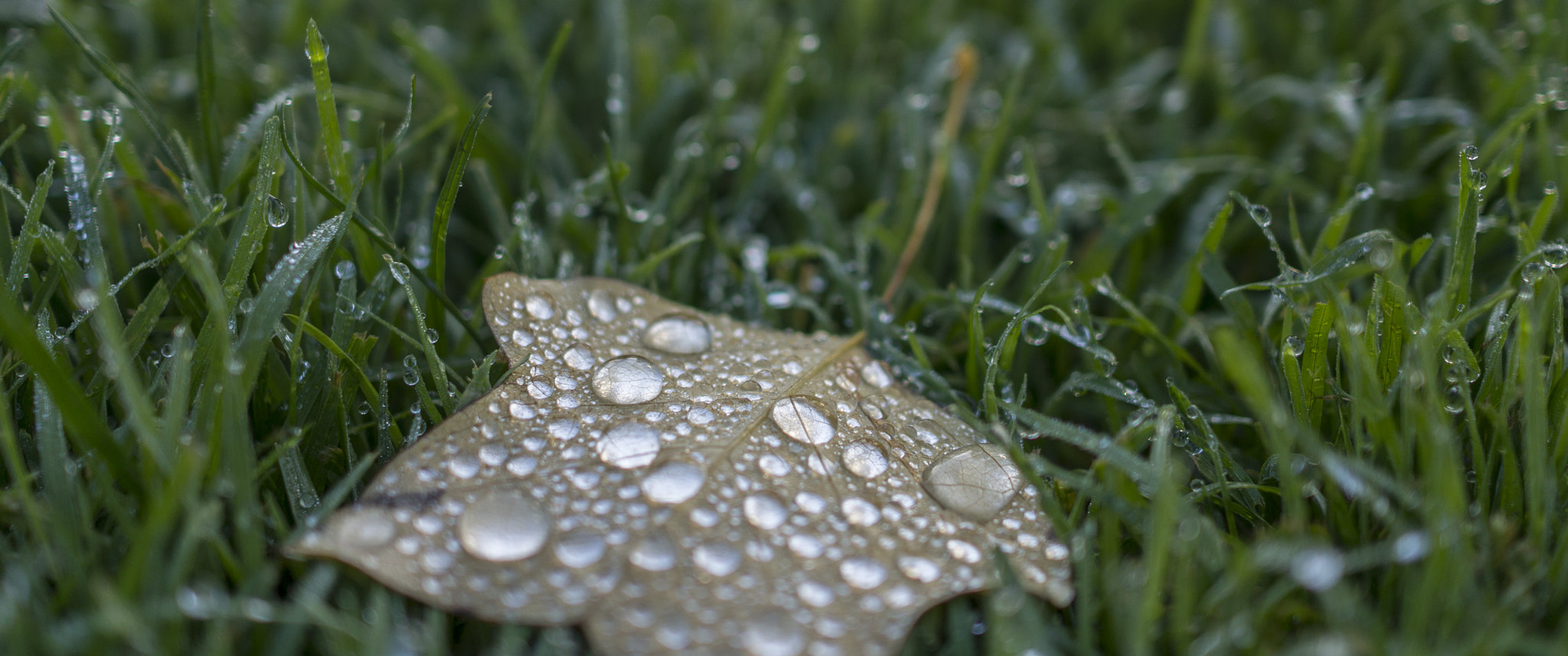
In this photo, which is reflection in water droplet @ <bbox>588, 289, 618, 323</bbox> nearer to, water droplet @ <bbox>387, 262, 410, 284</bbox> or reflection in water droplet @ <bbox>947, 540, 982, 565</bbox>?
water droplet @ <bbox>387, 262, 410, 284</bbox>

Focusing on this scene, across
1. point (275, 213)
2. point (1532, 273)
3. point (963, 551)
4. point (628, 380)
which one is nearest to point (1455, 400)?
point (1532, 273)

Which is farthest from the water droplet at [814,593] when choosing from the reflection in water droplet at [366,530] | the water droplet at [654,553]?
the reflection in water droplet at [366,530]

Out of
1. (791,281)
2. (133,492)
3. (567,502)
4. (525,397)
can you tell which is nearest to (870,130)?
(791,281)

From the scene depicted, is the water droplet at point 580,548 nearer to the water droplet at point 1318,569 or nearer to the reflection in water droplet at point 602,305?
the reflection in water droplet at point 602,305

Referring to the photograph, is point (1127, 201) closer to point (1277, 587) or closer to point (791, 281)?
point (791, 281)

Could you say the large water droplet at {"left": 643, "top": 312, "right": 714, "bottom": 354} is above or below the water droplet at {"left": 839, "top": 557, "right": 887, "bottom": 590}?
above

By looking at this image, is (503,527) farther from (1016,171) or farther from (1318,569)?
(1016,171)

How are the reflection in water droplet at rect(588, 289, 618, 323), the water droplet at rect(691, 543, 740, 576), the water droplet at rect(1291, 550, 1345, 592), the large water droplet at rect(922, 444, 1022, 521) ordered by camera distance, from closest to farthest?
the water droplet at rect(1291, 550, 1345, 592) → the water droplet at rect(691, 543, 740, 576) → the large water droplet at rect(922, 444, 1022, 521) → the reflection in water droplet at rect(588, 289, 618, 323)

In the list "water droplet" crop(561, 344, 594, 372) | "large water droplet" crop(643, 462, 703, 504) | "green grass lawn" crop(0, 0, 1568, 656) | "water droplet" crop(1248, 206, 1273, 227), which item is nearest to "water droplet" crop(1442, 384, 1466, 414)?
"green grass lawn" crop(0, 0, 1568, 656)
